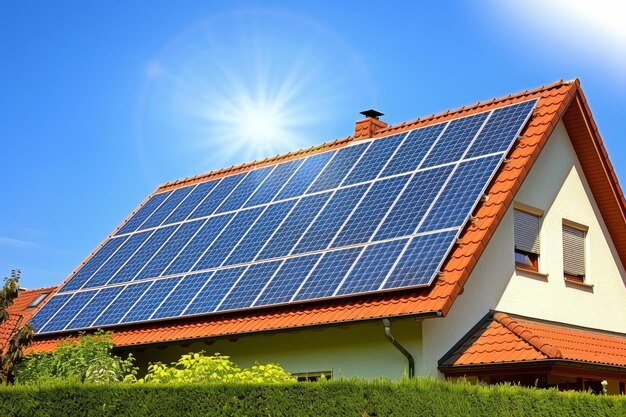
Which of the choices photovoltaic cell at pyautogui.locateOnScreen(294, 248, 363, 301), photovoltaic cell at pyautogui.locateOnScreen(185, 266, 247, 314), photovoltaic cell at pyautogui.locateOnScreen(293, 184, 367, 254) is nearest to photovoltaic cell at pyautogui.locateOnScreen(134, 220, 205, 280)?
photovoltaic cell at pyautogui.locateOnScreen(185, 266, 247, 314)

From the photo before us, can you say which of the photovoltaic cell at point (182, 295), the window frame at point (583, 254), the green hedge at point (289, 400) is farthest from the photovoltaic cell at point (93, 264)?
the window frame at point (583, 254)

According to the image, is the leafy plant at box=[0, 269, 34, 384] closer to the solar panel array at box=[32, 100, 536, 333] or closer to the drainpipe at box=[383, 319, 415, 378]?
the solar panel array at box=[32, 100, 536, 333]

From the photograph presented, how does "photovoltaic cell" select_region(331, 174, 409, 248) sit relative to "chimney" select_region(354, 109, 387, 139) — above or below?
below

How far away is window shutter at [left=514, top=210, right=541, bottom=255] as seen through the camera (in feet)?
65.5

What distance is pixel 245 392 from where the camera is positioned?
42.4 feet

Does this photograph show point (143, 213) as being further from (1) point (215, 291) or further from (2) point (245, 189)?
(1) point (215, 291)

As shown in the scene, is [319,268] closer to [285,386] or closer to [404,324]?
[404,324]

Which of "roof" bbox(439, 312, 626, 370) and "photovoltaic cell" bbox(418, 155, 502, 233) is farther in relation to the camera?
"photovoltaic cell" bbox(418, 155, 502, 233)

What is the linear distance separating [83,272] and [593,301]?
13.7 metres

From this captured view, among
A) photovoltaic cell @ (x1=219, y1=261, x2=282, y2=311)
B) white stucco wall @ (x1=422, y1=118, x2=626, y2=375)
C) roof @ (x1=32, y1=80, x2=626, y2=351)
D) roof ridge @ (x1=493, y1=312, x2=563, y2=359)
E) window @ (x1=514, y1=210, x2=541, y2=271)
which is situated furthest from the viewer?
window @ (x1=514, y1=210, x2=541, y2=271)

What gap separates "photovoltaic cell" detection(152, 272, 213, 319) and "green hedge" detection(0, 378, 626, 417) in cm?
680

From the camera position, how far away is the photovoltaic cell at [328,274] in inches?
722

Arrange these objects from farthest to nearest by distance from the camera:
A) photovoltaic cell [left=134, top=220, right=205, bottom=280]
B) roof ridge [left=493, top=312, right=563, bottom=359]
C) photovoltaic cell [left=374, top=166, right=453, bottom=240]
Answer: photovoltaic cell [left=134, top=220, right=205, bottom=280] → photovoltaic cell [left=374, top=166, right=453, bottom=240] → roof ridge [left=493, top=312, right=563, bottom=359]

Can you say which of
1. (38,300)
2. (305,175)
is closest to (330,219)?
(305,175)
